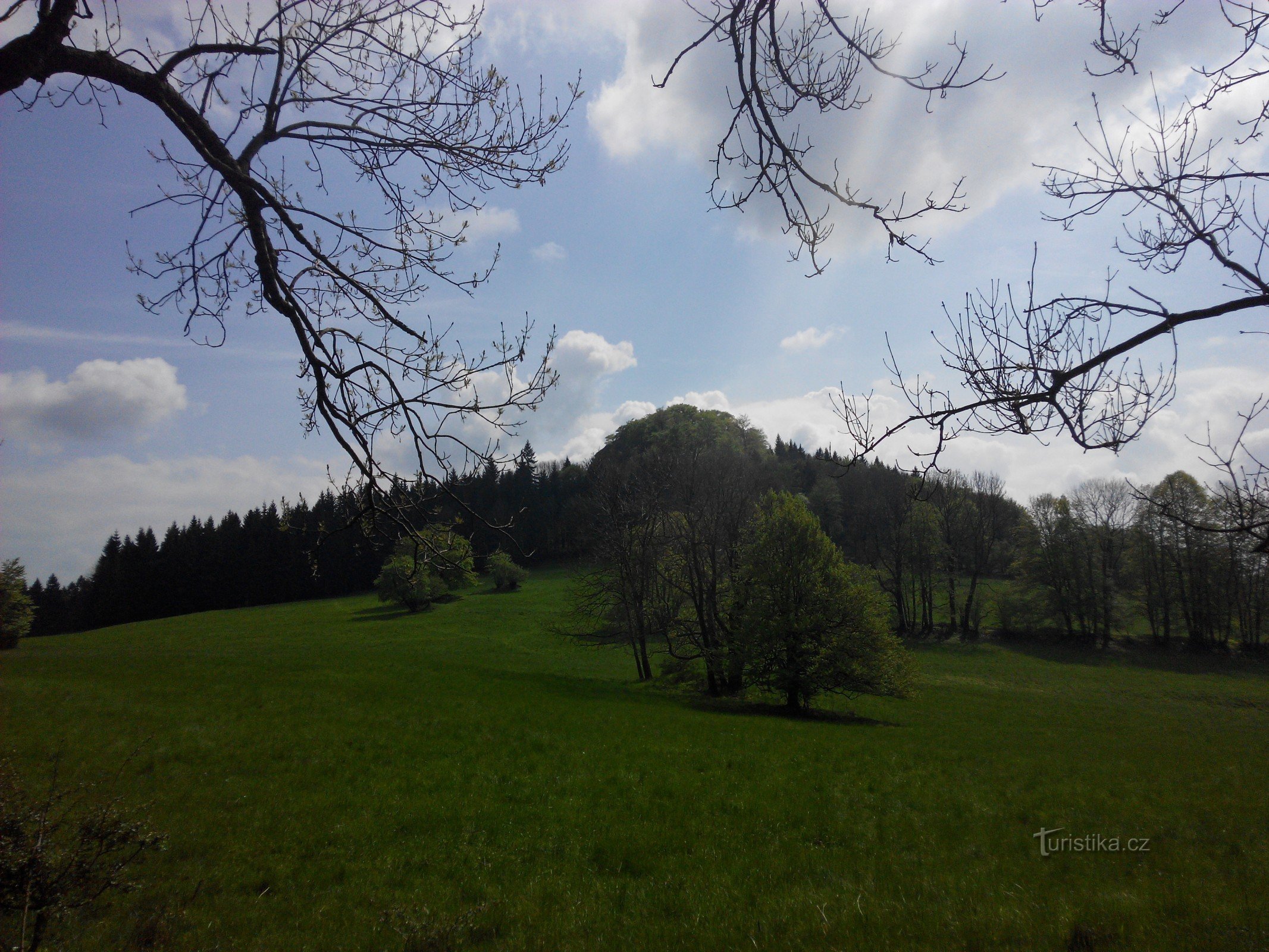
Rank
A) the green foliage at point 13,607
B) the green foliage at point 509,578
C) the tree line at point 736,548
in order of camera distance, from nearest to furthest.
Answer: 1. the tree line at point 736,548
2. the green foliage at point 13,607
3. the green foliage at point 509,578

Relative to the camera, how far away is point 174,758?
1008cm

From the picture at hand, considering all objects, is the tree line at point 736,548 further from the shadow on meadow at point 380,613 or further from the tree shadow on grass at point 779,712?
the shadow on meadow at point 380,613

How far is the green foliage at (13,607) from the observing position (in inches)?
1329

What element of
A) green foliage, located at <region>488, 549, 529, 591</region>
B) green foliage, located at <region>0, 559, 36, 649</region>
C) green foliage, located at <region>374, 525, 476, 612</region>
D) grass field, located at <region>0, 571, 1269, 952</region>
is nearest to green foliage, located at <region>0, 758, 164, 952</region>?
grass field, located at <region>0, 571, 1269, 952</region>

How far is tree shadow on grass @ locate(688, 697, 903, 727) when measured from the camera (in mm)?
20844

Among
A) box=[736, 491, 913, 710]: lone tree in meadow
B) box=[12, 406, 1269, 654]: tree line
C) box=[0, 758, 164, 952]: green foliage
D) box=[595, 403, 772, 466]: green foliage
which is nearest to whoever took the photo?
box=[0, 758, 164, 952]: green foliage

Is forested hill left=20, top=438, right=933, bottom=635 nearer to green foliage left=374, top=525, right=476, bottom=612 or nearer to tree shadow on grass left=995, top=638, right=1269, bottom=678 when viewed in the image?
tree shadow on grass left=995, top=638, right=1269, bottom=678

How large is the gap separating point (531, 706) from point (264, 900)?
1164cm

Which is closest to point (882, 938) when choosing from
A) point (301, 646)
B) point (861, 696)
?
point (861, 696)

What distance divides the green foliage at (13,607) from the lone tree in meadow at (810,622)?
3985 cm

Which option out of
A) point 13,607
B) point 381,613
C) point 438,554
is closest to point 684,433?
point 381,613

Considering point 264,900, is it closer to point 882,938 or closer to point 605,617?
point 882,938

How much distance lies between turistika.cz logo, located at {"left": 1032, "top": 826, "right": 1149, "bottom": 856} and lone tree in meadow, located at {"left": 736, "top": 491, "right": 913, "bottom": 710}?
1332 centimetres

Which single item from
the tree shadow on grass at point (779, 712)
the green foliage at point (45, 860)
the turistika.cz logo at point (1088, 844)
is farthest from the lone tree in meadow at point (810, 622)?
the green foliage at point (45, 860)
